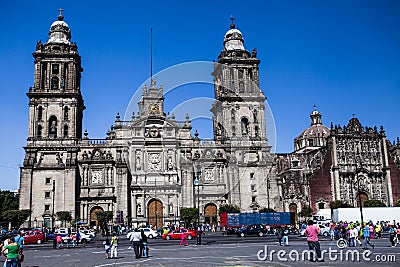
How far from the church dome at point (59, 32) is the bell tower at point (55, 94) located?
45cm

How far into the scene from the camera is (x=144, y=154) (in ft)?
202

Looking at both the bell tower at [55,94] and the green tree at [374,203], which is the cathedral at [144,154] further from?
the green tree at [374,203]

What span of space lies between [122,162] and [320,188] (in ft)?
113

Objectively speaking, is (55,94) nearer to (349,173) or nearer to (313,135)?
(349,173)

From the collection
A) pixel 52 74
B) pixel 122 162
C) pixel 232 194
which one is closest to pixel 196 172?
pixel 232 194

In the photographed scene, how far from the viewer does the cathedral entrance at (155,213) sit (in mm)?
59531

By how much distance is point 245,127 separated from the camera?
6438cm

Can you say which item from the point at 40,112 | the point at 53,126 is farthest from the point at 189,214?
the point at 40,112

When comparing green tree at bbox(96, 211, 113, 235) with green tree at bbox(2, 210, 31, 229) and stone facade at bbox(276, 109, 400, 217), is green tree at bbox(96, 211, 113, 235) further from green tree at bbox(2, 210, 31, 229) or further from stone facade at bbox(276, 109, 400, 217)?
stone facade at bbox(276, 109, 400, 217)

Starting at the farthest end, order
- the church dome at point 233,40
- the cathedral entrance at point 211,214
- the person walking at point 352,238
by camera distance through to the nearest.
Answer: the church dome at point 233,40
the cathedral entrance at point 211,214
the person walking at point 352,238

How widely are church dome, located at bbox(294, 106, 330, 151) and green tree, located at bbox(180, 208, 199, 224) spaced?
44771 mm

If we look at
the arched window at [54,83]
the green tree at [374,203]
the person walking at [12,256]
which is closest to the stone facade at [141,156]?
the arched window at [54,83]

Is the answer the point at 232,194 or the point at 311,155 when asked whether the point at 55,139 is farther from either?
the point at 311,155

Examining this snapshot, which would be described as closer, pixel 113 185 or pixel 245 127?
pixel 113 185
